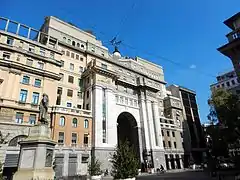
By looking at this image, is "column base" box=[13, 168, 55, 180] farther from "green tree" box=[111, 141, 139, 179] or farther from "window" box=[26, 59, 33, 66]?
"window" box=[26, 59, 33, 66]

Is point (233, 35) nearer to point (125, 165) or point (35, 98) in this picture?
point (125, 165)

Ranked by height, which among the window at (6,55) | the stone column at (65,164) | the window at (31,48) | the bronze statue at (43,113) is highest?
the window at (31,48)

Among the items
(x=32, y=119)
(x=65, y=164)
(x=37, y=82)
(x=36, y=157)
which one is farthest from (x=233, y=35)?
(x=32, y=119)

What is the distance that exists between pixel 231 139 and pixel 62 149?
86.2 ft

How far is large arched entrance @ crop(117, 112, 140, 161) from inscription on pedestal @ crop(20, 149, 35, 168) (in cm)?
3154

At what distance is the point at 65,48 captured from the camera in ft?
131

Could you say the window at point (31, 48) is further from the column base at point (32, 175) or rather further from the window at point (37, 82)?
the column base at point (32, 175)

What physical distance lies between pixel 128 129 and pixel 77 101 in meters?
14.7

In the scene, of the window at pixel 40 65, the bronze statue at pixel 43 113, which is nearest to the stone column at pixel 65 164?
the window at pixel 40 65

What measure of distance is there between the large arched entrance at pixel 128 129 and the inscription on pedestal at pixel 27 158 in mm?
31539

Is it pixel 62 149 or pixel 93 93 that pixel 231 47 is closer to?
pixel 93 93

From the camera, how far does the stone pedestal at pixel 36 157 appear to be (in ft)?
34.4

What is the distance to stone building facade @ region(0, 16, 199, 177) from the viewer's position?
2805 centimetres

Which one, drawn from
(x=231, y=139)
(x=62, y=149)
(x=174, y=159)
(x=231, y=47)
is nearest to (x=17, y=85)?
(x=62, y=149)
